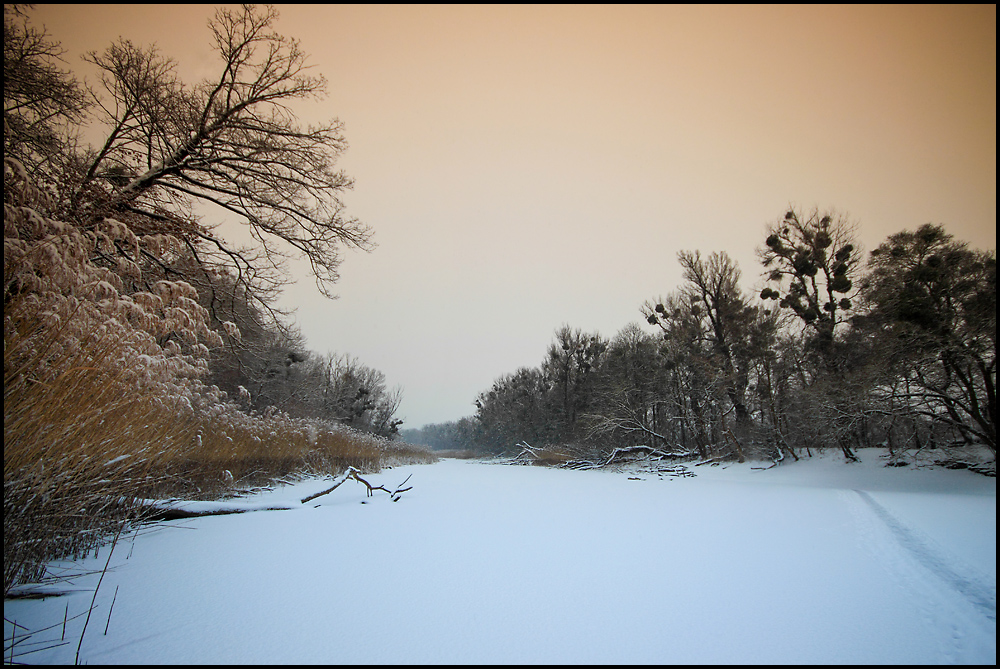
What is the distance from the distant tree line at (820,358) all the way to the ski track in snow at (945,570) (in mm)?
3775

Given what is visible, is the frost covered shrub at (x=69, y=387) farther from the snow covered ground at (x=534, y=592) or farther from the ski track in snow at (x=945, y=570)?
the ski track in snow at (x=945, y=570)

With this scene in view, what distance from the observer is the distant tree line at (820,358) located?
579 centimetres

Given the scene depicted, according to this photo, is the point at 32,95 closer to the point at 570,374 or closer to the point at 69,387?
the point at 69,387

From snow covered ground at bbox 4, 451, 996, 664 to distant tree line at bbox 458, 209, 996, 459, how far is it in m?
3.02

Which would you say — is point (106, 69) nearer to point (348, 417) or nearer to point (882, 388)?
point (882, 388)

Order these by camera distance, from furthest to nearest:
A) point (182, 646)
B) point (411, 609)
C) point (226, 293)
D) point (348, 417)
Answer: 1. point (348, 417)
2. point (226, 293)
3. point (411, 609)
4. point (182, 646)

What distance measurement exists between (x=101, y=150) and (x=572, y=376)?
2620cm

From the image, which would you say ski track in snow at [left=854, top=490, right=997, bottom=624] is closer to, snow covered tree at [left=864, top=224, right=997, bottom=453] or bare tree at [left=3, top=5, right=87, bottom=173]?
snow covered tree at [left=864, top=224, right=997, bottom=453]

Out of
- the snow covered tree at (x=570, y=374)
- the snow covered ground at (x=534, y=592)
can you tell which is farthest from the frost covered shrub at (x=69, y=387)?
the snow covered tree at (x=570, y=374)

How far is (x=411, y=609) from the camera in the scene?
1879 millimetres

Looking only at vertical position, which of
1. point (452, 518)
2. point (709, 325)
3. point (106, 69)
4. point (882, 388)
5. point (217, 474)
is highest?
point (106, 69)

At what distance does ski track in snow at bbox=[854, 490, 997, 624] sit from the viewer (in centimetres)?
198

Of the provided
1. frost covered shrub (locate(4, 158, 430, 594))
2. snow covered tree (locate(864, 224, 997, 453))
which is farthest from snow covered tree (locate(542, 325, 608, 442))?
frost covered shrub (locate(4, 158, 430, 594))

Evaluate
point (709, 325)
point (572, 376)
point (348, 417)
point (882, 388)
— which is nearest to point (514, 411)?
point (572, 376)
